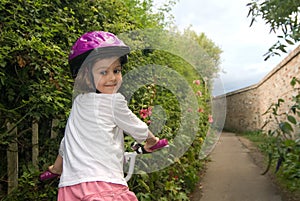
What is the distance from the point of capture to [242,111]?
15.1 metres

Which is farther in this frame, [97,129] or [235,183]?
[235,183]

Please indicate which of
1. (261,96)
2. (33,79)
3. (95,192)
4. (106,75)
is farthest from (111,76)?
(261,96)

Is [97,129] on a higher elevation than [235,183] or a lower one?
higher

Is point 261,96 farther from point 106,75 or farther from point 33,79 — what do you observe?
point 106,75

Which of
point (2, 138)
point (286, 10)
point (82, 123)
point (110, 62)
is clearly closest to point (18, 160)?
point (2, 138)

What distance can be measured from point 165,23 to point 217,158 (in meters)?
3.02

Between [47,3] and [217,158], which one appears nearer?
[47,3]

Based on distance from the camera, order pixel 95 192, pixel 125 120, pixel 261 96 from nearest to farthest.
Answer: pixel 95 192
pixel 125 120
pixel 261 96

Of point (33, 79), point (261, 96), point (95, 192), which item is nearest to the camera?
point (95, 192)

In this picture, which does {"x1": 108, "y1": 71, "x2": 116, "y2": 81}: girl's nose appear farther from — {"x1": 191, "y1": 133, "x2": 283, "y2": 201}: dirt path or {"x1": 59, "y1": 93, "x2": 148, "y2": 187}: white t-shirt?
{"x1": 191, "y1": 133, "x2": 283, "y2": 201}: dirt path

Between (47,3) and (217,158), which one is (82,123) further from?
(217,158)

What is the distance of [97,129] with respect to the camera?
1108mm

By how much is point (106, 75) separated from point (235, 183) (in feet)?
11.9

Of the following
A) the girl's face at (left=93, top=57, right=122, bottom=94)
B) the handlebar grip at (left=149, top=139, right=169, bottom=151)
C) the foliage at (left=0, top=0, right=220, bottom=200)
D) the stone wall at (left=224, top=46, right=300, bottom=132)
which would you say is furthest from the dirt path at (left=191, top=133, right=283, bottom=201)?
the girl's face at (left=93, top=57, right=122, bottom=94)
